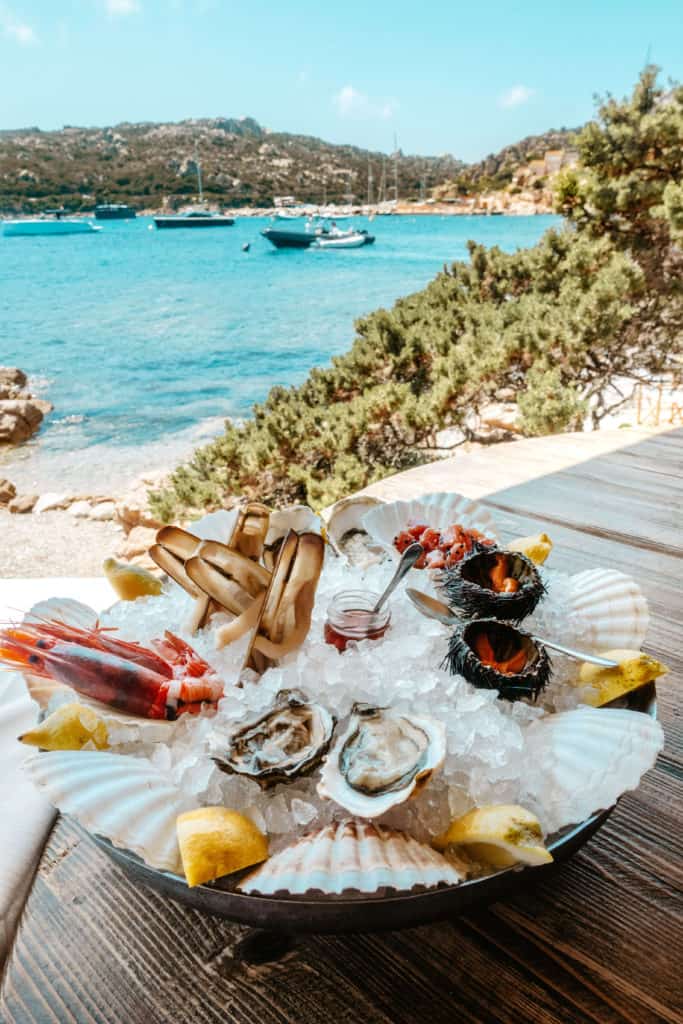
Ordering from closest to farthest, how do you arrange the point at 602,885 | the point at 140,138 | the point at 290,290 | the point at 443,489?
the point at 602,885 → the point at 443,489 → the point at 290,290 → the point at 140,138

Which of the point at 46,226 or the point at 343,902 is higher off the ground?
the point at 46,226

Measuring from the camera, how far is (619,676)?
653mm

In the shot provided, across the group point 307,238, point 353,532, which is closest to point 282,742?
point 353,532

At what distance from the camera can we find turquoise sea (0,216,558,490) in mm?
9461

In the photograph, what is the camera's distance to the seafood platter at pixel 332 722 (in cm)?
46

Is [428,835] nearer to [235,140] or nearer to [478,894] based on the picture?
[478,894]

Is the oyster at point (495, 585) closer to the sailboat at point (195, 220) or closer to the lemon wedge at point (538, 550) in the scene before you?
the lemon wedge at point (538, 550)

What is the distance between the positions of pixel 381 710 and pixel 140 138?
62818mm

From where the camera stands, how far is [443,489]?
152 cm

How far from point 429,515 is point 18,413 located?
388 inches

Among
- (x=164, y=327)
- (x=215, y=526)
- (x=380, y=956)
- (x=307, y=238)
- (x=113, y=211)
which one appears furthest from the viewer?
(x=113, y=211)

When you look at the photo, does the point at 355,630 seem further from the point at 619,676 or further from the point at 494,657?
the point at 619,676

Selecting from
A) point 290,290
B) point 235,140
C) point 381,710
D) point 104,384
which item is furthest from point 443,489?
point 235,140

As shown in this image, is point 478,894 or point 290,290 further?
point 290,290
